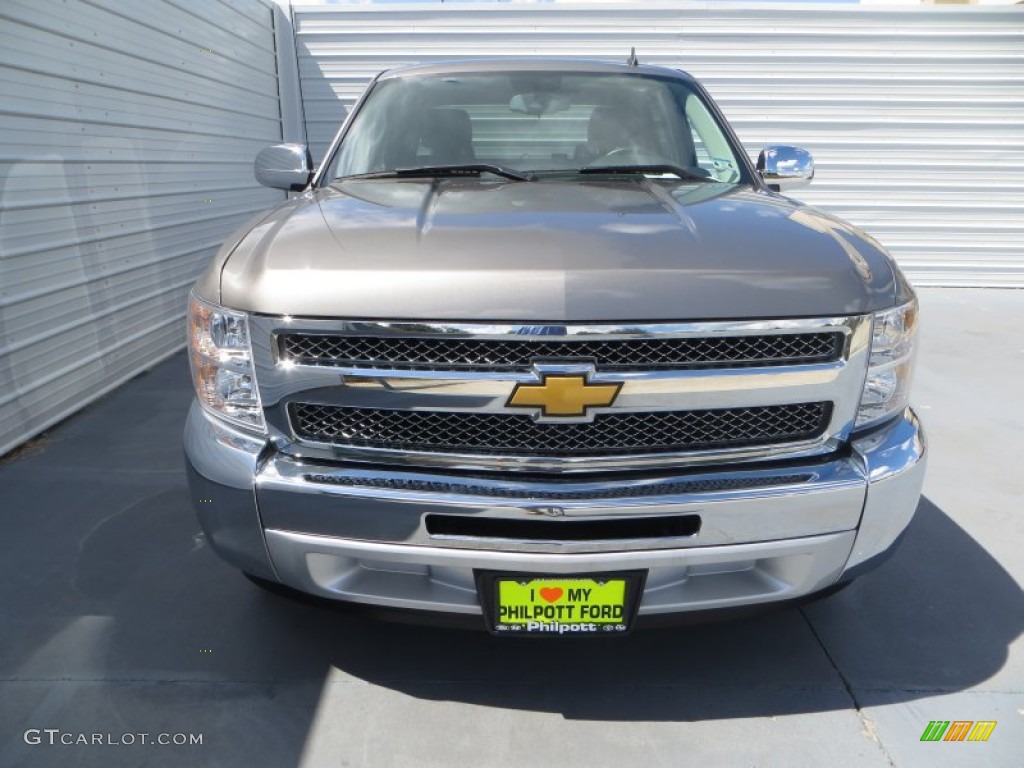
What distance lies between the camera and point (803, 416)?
1.98 m

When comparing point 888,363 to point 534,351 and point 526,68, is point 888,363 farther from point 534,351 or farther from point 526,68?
point 526,68

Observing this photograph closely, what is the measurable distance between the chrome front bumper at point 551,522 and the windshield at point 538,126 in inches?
57.0

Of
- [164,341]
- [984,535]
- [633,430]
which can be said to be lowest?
[164,341]

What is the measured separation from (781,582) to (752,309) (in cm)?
71

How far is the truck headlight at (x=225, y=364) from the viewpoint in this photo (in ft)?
6.44

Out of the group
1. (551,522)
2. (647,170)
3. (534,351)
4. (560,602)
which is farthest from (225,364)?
(647,170)

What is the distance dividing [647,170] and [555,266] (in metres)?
1.29

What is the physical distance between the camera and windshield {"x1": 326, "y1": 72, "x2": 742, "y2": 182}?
3.12 metres

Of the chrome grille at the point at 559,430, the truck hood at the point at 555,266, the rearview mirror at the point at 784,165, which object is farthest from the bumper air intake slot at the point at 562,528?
the rearview mirror at the point at 784,165

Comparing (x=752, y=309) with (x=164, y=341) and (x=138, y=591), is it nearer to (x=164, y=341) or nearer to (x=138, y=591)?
(x=138, y=591)

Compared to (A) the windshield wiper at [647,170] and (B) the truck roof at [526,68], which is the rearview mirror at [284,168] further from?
(A) the windshield wiper at [647,170]

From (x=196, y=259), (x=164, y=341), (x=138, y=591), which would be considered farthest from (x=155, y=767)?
(x=196, y=259)

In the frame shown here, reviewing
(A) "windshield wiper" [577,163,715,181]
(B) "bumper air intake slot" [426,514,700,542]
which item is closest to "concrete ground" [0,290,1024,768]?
(B) "bumper air intake slot" [426,514,700,542]

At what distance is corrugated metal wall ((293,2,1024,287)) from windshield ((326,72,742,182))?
566 cm
